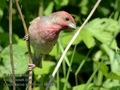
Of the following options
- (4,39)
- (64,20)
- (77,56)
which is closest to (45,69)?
(77,56)

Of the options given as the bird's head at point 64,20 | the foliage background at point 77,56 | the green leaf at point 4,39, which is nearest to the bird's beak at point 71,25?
the bird's head at point 64,20

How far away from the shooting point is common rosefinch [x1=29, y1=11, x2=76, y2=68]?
2127mm

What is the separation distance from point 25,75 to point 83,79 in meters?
0.54

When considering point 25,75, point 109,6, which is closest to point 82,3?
point 109,6

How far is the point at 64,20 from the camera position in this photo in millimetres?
2096

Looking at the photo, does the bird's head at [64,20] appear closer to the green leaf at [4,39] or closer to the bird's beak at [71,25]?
the bird's beak at [71,25]

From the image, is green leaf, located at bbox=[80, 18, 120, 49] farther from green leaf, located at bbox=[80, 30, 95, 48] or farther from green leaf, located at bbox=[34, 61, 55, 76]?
green leaf, located at bbox=[34, 61, 55, 76]

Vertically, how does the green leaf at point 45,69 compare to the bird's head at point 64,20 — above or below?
below

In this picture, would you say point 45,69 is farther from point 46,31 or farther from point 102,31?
point 46,31

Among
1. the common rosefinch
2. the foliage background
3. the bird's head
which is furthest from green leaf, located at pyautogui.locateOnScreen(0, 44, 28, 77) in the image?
the bird's head

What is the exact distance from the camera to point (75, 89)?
2.57 m

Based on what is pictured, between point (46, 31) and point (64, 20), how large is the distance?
14 centimetres

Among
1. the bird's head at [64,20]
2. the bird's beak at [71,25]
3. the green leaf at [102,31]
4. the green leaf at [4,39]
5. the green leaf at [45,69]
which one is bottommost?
the green leaf at [45,69]

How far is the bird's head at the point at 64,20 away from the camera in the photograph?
206cm
